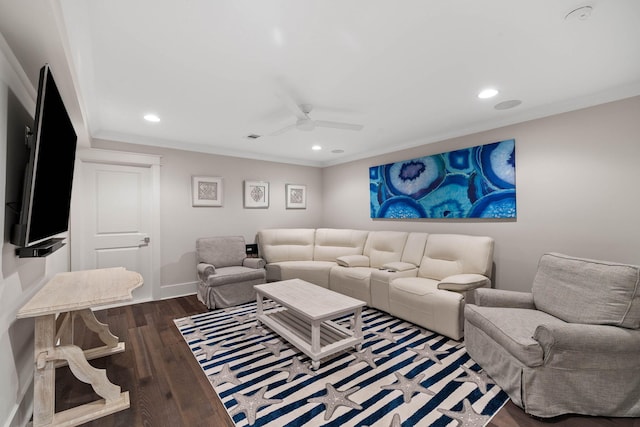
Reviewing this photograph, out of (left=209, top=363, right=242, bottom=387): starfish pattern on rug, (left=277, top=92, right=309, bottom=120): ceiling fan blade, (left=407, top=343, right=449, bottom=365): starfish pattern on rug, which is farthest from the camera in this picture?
(left=277, top=92, right=309, bottom=120): ceiling fan blade

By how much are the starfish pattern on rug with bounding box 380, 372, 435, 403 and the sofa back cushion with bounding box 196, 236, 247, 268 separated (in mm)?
2911

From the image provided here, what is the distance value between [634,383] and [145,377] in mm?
3319

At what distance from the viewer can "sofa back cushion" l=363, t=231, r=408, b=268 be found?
3.95 m

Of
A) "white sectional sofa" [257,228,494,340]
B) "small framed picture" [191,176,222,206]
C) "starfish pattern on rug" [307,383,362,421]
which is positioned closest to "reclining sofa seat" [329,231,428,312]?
"white sectional sofa" [257,228,494,340]

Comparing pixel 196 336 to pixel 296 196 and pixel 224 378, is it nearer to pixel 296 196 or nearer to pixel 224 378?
pixel 224 378

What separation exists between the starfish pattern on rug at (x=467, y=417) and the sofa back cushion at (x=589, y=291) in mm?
977

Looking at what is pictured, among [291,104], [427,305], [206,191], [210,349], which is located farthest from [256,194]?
[427,305]

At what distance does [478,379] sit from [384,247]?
2181 millimetres

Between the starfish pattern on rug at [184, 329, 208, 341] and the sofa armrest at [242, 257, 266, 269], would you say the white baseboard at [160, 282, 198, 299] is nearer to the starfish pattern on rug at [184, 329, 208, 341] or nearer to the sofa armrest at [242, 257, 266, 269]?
the sofa armrest at [242, 257, 266, 269]

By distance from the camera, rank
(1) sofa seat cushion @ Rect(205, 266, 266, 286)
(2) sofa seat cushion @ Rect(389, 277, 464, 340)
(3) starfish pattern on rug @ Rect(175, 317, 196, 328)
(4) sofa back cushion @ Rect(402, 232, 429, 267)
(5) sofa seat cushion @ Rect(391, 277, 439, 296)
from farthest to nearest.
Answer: (4) sofa back cushion @ Rect(402, 232, 429, 267), (1) sofa seat cushion @ Rect(205, 266, 266, 286), (3) starfish pattern on rug @ Rect(175, 317, 196, 328), (5) sofa seat cushion @ Rect(391, 277, 439, 296), (2) sofa seat cushion @ Rect(389, 277, 464, 340)

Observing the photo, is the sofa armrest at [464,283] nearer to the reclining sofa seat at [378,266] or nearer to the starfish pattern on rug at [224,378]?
the reclining sofa seat at [378,266]

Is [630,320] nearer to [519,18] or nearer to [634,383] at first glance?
[634,383]

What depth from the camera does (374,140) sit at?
13.5 ft

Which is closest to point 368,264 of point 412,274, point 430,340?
point 412,274
